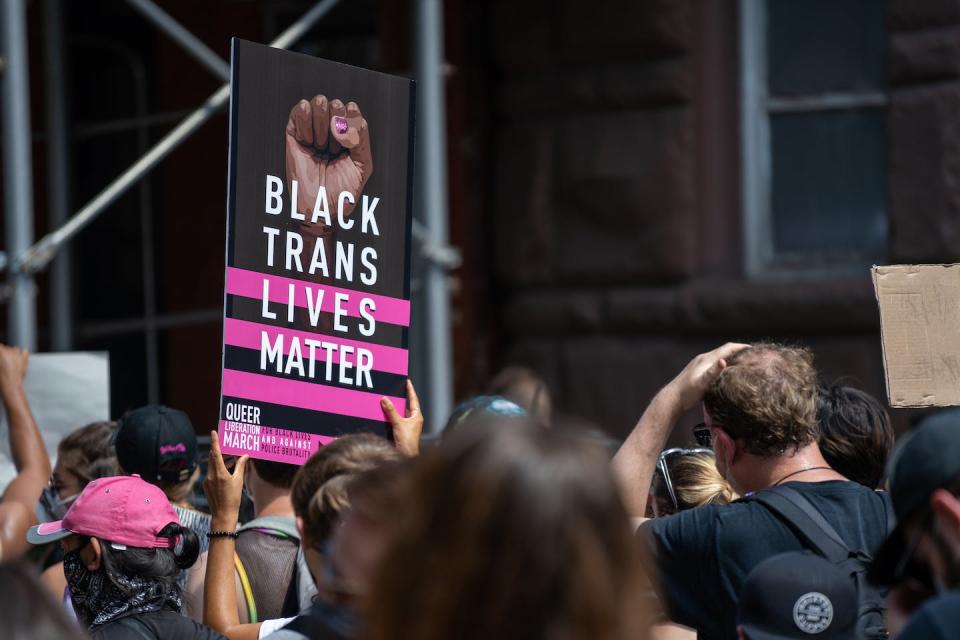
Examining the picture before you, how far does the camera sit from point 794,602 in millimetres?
2201

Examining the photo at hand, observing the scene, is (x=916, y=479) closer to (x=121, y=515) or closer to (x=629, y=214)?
(x=121, y=515)

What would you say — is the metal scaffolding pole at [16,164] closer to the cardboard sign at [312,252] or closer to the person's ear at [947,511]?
the cardboard sign at [312,252]

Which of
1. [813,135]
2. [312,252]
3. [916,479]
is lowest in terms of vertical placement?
[916,479]

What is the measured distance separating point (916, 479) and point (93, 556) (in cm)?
165

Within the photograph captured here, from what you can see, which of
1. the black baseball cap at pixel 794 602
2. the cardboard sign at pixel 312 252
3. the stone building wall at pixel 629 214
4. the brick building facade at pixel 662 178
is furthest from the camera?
the stone building wall at pixel 629 214

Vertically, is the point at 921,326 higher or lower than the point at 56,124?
lower

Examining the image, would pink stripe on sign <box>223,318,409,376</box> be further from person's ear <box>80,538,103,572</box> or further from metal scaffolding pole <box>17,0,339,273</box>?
metal scaffolding pole <box>17,0,339,273</box>

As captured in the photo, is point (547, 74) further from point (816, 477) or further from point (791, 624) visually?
point (791, 624)

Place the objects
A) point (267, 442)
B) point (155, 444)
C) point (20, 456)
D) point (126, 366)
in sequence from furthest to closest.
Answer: point (126, 366) < point (20, 456) < point (155, 444) < point (267, 442)

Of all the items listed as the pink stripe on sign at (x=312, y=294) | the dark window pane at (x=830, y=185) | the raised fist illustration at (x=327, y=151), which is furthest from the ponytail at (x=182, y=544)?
the dark window pane at (x=830, y=185)

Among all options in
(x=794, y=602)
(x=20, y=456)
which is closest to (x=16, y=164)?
(x=20, y=456)

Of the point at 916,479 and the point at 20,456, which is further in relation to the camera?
the point at 20,456

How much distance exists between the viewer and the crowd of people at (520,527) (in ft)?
4.47

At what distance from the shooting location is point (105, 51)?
26.1 feet
